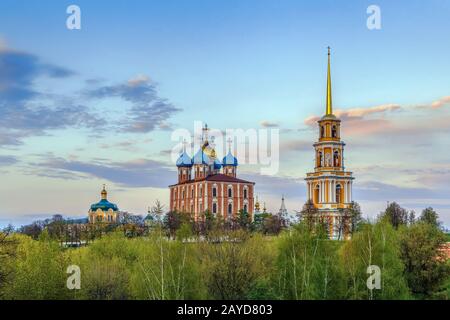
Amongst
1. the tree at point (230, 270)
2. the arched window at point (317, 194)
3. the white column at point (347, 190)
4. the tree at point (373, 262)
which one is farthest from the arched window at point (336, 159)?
the tree at point (230, 270)

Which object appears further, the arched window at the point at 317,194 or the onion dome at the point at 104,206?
the onion dome at the point at 104,206

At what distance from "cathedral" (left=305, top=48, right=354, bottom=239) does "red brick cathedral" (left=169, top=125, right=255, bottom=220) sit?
15.9 meters

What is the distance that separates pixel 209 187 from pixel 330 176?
21.7 metres

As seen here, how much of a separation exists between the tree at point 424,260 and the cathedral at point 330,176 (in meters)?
35.0

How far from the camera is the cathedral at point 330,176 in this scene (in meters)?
73.2

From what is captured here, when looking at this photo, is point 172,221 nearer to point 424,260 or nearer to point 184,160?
point 184,160

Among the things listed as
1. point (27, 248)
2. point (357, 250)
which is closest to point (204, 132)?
point (27, 248)

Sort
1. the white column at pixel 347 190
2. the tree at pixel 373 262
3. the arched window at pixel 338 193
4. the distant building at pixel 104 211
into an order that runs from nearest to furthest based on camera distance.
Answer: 1. the tree at pixel 373 262
2. the white column at pixel 347 190
3. the arched window at pixel 338 193
4. the distant building at pixel 104 211

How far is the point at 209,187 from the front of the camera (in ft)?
297

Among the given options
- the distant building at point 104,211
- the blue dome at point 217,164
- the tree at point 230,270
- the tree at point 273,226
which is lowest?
the tree at point 230,270

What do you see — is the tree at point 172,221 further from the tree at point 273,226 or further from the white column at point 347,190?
the white column at point 347,190

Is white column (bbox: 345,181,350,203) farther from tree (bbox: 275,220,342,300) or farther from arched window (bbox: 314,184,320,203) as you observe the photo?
tree (bbox: 275,220,342,300)

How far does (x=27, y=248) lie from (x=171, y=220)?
30271mm
